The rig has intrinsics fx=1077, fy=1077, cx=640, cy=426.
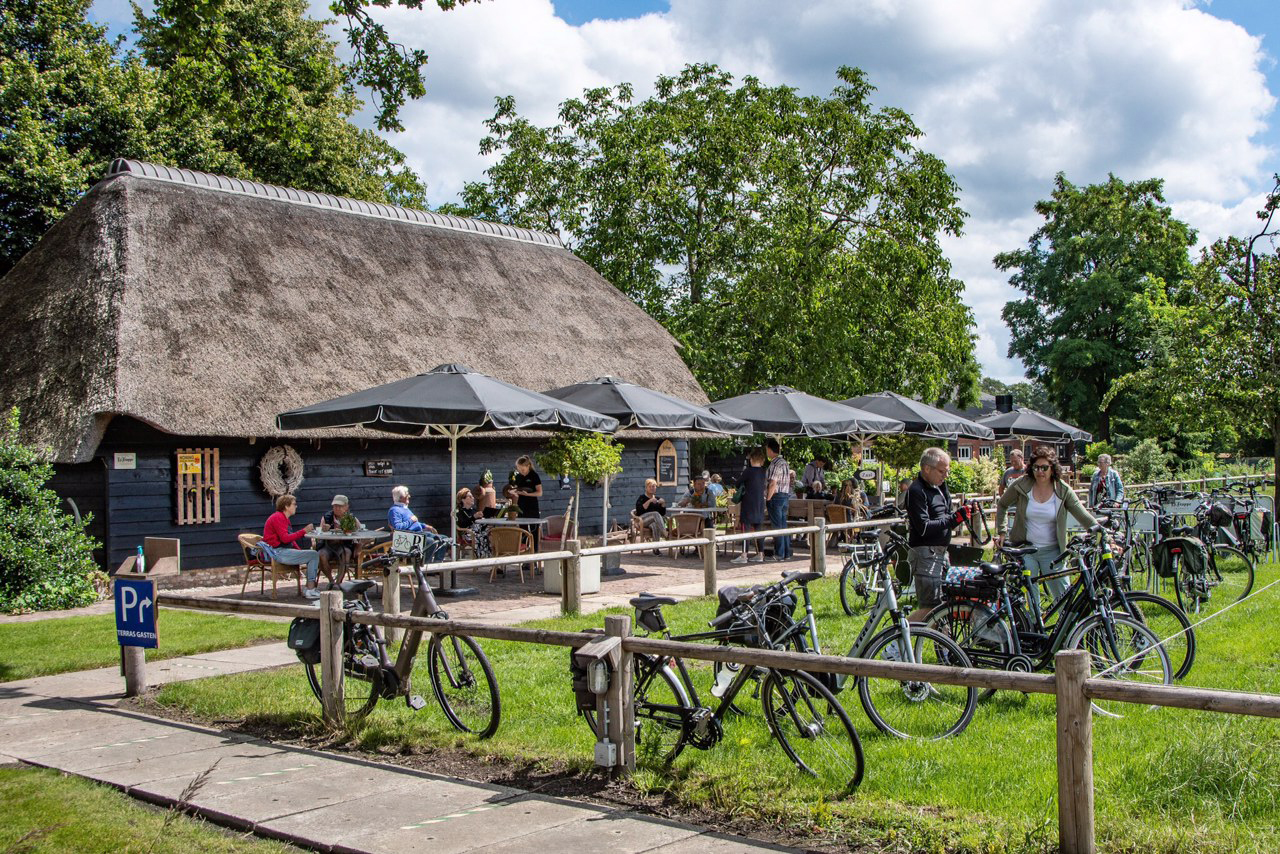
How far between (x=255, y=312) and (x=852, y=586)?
35.4ft

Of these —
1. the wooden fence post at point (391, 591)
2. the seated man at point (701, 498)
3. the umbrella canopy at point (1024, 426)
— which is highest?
the umbrella canopy at point (1024, 426)

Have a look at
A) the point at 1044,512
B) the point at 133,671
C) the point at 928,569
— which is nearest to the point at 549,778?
the point at 928,569

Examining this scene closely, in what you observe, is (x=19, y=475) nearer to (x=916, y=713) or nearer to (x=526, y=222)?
(x=916, y=713)

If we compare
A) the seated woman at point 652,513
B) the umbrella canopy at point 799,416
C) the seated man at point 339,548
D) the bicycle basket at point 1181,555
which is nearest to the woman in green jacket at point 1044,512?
the bicycle basket at point 1181,555

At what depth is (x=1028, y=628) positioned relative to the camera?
7.75m

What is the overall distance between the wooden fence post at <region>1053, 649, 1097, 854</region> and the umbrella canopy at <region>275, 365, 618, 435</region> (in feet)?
30.1

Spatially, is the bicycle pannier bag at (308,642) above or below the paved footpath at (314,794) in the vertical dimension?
A: above

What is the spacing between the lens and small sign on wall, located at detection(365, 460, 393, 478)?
704 inches

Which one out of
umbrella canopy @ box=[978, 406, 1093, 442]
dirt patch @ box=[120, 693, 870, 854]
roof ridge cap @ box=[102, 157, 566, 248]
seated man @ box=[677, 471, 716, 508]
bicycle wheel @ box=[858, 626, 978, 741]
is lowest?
dirt patch @ box=[120, 693, 870, 854]

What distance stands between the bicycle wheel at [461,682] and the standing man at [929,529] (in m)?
3.40

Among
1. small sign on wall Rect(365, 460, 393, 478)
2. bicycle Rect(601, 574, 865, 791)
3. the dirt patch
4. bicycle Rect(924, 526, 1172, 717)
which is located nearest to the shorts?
bicycle Rect(924, 526, 1172, 717)

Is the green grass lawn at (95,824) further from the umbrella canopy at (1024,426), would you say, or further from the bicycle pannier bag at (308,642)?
the umbrella canopy at (1024,426)

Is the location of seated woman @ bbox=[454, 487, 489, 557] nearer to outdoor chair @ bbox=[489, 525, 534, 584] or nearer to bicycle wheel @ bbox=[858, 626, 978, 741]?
outdoor chair @ bbox=[489, 525, 534, 584]

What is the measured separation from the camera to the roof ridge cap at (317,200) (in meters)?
19.0
